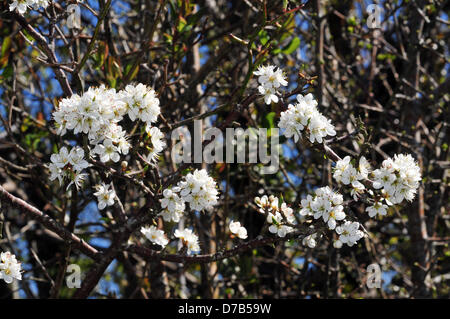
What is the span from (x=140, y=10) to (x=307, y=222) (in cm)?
229

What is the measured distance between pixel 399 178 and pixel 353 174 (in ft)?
0.55

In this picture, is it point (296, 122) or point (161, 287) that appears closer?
point (296, 122)

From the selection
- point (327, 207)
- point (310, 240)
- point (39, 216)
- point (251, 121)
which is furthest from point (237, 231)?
point (251, 121)

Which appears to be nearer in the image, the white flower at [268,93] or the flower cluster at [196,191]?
the flower cluster at [196,191]

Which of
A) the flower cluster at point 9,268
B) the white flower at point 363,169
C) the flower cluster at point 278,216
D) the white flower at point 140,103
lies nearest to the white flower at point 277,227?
the flower cluster at point 278,216

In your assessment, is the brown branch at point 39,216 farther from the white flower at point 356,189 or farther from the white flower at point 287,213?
the white flower at point 356,189

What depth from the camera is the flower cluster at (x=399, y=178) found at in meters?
2.03

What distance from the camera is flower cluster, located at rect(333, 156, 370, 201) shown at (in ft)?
6.89

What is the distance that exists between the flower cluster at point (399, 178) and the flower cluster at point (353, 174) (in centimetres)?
6

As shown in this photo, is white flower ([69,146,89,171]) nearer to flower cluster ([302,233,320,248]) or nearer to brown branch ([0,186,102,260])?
brown branch ([0,186,102,260])

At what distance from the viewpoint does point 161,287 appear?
3559 mm

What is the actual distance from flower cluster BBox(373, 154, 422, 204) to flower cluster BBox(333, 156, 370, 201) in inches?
2.2
